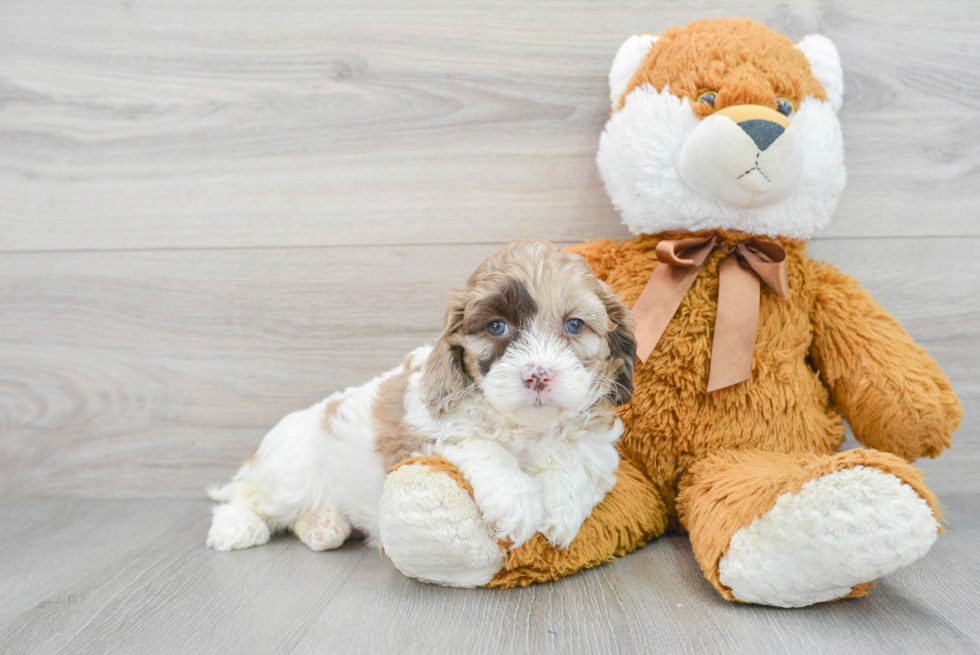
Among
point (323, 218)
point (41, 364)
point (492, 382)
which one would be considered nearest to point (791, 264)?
point (492, 382)

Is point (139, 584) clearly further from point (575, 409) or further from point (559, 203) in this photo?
point (559, 203)

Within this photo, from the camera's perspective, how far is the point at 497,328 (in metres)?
0.97

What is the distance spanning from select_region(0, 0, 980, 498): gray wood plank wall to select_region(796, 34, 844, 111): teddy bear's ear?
212 mm

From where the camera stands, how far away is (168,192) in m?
1.58

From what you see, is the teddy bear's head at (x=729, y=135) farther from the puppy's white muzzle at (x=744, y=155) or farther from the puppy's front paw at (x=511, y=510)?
the puppy's front paw at (x=511, y=510)

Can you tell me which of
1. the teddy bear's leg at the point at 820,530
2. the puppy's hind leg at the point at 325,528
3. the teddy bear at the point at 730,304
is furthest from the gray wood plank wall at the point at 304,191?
the teddy bear's leg at the point at 820,530

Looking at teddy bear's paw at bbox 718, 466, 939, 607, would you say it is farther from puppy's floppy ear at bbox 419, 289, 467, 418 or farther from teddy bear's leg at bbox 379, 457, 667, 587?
puppy's floppy ear at bbox 419, 289, 467, 418

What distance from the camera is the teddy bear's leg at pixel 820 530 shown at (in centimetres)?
85

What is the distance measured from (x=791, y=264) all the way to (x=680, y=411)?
0.36 m

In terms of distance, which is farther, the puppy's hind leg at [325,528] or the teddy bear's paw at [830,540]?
the puppy's hind leg at [325,528]

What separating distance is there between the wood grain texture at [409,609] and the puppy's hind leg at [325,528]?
0.10 feet

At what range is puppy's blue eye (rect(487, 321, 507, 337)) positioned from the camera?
0.97 m

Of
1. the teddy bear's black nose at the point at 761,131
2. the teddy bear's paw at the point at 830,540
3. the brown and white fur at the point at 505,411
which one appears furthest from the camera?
the teddy bear's black nose at the point at 761,131

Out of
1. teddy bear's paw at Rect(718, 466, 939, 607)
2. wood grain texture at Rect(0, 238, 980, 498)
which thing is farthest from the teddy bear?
wood grain texture at Rect(0, 238, 980, 498)
